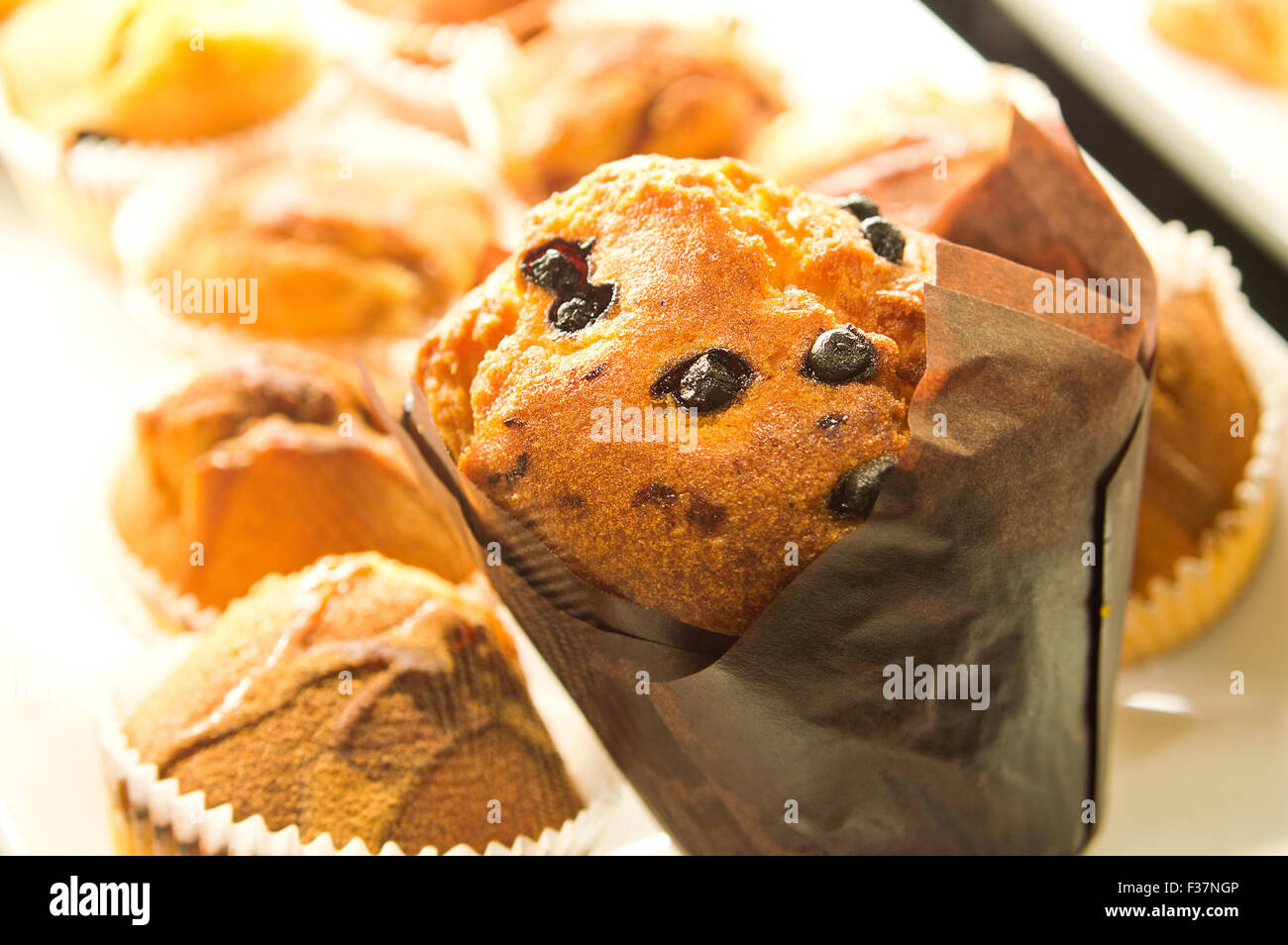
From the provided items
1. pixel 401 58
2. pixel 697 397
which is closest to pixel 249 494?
pixel 697 397

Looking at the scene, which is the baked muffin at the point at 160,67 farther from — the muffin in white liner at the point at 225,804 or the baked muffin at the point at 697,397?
the baked muffin at the point at 697,397

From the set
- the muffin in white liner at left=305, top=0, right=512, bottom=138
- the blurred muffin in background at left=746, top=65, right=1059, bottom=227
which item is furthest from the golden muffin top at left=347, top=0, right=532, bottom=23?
the blurred muffin in background at left=746, top=65, right=1059, bottom=227

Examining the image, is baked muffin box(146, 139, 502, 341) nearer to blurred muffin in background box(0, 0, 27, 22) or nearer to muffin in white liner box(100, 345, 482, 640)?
muffin in white liner box(100, 345, 482, 640)

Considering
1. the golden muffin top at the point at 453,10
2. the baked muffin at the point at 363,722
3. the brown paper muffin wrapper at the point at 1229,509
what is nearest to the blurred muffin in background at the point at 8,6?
the golden muffin top at the point at 453,10

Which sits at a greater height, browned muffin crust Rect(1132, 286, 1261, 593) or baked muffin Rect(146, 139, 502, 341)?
browned muffin crust Rect(1132, 286, 1261, 593)

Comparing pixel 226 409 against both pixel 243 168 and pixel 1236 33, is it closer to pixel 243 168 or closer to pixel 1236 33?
pixel 243 168

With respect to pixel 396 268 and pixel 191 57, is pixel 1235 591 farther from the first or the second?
pixel 191 57
